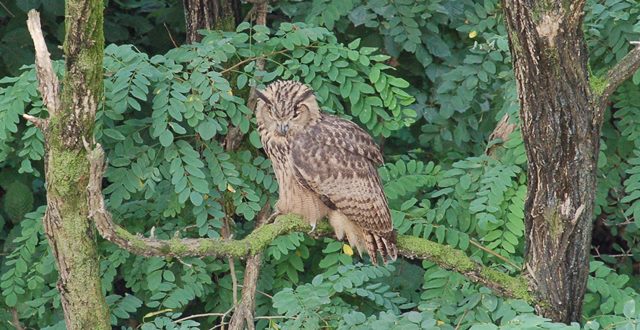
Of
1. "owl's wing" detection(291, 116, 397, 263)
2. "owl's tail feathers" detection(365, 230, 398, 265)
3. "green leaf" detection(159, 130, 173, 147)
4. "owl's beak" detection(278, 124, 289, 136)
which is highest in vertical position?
"green leaf" detection(159, 130, 173, 147)

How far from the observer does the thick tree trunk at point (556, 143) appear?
136 inches

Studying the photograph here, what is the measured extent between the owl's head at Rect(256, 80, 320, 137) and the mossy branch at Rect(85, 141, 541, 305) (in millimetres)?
427

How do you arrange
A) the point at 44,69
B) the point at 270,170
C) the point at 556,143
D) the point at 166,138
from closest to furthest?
the point at 44,69 < the point at 556,143 < the point at 166,138 < the point at 270,170

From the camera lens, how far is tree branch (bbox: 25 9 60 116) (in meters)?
3.34

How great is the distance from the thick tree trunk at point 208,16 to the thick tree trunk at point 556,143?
1.68 metres

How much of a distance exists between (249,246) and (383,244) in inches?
29.8

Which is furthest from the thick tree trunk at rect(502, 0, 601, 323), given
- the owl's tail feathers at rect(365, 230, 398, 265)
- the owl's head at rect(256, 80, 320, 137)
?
the owl's head at rect(256, 80, 320, 137)

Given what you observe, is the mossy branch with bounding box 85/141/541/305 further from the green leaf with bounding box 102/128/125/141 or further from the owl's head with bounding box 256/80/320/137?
the green leaf with bounding box 102/128/125/141

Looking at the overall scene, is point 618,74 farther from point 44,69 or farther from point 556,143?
point 44,69

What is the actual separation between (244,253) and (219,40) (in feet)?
3.55

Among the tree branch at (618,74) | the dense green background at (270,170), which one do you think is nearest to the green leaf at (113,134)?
the dense green background at (270,170)

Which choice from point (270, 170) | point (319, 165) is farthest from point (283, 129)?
point (270, 170)

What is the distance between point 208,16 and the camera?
482 cm

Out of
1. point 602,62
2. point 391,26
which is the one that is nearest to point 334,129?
point 391,26
